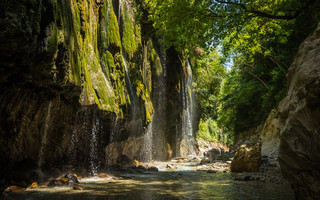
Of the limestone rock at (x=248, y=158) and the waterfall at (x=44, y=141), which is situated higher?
the waterfall at (x=44, y=141)

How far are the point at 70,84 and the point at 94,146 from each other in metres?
4.77

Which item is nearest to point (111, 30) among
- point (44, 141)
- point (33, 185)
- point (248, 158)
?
point (44, 141)

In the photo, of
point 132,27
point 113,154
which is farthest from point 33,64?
point 132,27

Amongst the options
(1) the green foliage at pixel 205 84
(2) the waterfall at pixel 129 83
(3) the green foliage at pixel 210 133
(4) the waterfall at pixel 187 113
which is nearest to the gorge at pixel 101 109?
(2) the waterfall at pixel 129 83

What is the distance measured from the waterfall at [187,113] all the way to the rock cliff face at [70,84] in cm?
966

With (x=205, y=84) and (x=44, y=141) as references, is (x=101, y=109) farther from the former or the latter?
(x=205, y=84)

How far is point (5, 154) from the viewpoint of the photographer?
22.0ft

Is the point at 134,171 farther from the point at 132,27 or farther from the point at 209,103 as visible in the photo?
the point at 209,103

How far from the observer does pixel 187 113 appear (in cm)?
2719

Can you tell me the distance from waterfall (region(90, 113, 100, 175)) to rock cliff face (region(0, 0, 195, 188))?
47 mm

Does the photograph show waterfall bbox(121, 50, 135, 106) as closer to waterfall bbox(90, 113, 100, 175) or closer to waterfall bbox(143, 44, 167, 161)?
waterfall bbox(90, 113, 100, 175)

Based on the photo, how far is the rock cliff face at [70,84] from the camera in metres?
5.30

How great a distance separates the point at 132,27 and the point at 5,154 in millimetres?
11059

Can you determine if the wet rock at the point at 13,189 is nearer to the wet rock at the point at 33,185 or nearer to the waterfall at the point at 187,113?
the wet rock at the point at 33,185
